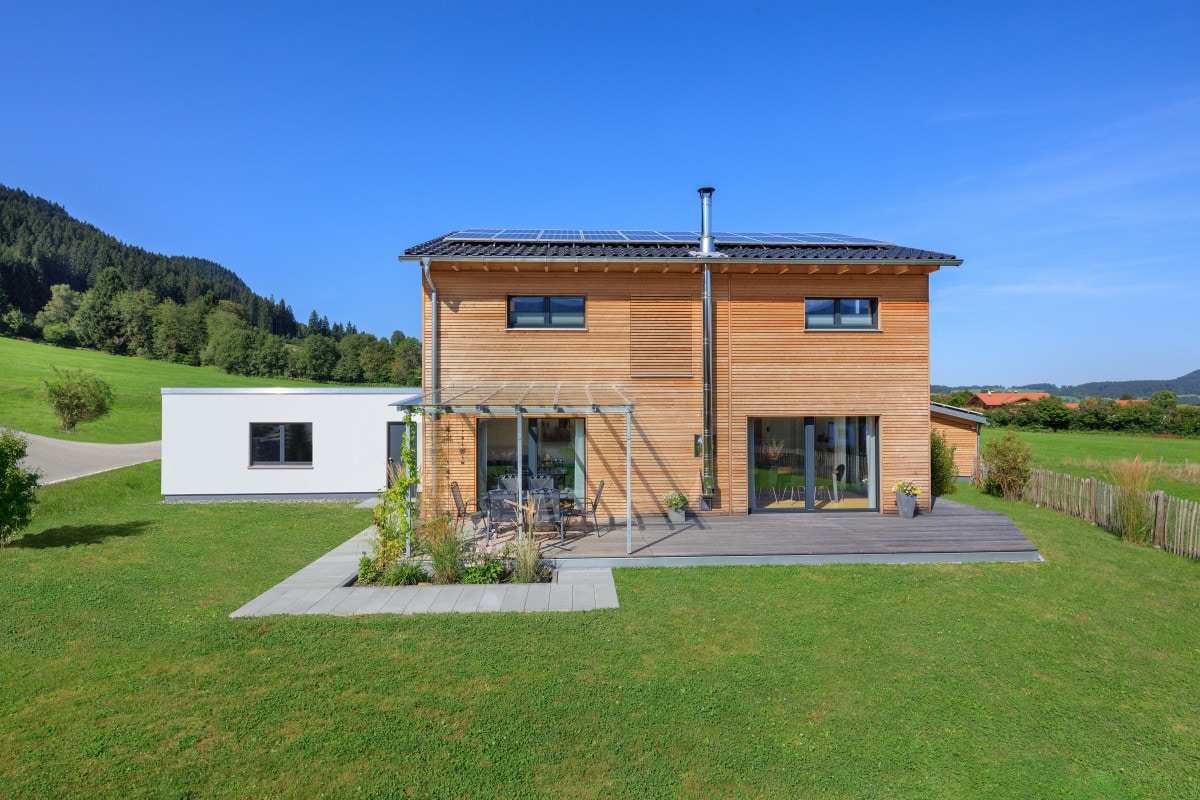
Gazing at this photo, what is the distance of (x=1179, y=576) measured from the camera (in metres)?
7.96

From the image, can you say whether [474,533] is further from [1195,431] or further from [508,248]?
[1195,431]

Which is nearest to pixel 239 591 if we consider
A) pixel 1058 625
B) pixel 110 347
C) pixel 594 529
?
pixel 594 529

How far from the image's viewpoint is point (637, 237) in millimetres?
12203

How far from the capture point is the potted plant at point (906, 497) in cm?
1043

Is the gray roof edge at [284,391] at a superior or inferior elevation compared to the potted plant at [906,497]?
superior

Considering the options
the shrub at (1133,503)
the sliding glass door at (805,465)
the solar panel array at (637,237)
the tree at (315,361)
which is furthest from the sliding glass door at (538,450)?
the tree at (315,361)

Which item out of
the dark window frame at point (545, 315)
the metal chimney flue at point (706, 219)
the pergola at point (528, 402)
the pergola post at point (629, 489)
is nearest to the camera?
the pergola post at point (629, 489)

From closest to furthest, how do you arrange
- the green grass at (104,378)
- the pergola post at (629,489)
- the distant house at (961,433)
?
1. the pergola post at (629,489)
2. the distant house at (961,433)
3. the green grass at (104,378)

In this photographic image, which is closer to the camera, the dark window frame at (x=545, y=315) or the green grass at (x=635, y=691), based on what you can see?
the green grass at (x=635, y=691)

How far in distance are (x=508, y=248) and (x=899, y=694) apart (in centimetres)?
939

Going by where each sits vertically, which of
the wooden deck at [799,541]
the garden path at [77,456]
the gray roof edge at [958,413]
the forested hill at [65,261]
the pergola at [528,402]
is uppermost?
the forested hill at [65,261]

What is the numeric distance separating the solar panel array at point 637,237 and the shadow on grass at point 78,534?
8488 millimetres

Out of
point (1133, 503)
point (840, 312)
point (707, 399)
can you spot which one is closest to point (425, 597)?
point (707, 399)

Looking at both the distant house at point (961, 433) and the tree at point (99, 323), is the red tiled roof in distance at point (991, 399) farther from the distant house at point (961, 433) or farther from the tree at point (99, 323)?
the tree at point (99, 323)
